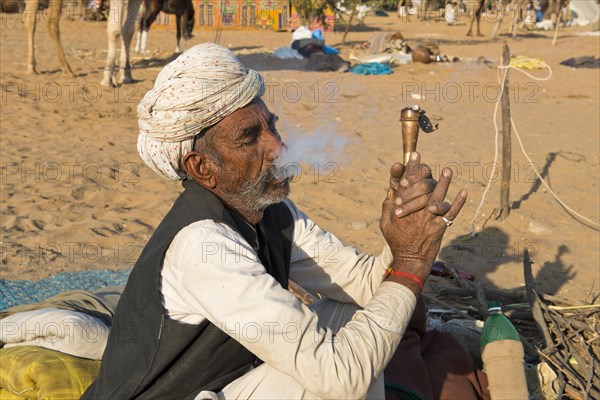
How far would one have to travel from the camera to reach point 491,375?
2666mm

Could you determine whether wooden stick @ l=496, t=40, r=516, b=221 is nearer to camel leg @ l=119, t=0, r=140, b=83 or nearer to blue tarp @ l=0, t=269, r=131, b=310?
blue tarp @ l=0, t=269, r=131, b=310

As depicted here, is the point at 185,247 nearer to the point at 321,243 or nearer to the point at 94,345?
the point at 321,243

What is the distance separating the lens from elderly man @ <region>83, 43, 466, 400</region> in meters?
1.90

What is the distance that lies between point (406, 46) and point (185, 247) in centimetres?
1341

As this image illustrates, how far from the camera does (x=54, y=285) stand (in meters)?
3.95

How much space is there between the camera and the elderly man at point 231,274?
190cm

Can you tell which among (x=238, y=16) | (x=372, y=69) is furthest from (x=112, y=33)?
(x=238, y=16)

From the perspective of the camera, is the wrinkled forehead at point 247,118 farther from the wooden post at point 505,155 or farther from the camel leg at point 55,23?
the camel leg at point 55,23

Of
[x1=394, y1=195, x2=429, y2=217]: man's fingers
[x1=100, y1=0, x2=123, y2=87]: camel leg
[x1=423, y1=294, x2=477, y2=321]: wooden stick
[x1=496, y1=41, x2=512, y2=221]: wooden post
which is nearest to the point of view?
[x1=394, y1=195, x2=429, y2=217]: man's fingers

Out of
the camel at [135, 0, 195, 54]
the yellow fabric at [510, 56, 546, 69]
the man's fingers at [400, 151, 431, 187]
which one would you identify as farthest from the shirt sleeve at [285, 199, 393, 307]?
the camel at [135, 0, 195, 54]

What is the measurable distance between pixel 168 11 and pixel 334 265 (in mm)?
13476

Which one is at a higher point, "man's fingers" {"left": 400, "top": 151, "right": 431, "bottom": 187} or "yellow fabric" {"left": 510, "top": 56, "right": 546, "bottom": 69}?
"man's fingers" {"left": 400, "top": 151, "right": 431, "bottom": 187}

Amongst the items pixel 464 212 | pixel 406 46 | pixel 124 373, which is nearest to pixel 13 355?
pixel 124 373

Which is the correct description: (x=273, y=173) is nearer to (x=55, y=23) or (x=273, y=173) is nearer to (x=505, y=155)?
(x=505, y=155)
